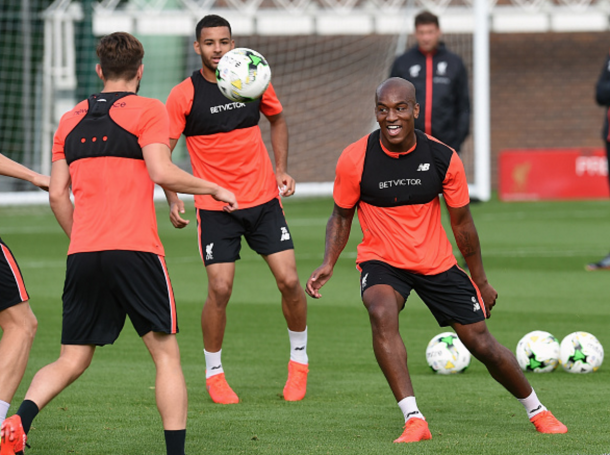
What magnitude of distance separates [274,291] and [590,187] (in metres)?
13.8

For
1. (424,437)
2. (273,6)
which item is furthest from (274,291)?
(273,6)

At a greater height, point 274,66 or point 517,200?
point 274,66

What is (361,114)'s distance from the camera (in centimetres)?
2303

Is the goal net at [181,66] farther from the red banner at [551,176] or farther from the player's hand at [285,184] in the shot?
the player's hand at [285,184]

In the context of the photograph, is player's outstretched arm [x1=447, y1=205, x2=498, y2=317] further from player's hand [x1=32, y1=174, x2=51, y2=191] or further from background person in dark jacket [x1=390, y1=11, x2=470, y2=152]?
background person in dark jacket [x1=390, y1=11, x2=470, y2=152]

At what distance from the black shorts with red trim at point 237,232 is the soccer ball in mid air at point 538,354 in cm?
170

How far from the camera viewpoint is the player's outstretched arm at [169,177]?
444 centimetres

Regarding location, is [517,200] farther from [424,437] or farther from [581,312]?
[424,437]

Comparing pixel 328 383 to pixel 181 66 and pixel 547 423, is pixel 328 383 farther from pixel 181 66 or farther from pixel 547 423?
pixel 181 66

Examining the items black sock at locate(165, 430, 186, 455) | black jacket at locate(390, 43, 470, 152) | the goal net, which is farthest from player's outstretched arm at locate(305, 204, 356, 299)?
the goal net

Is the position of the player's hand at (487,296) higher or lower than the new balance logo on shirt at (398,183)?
lower

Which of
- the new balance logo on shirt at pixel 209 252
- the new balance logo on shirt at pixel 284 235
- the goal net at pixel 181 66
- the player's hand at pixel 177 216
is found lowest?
the new balance logo on shirt at pixel 209 252

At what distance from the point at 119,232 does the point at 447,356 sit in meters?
3.05

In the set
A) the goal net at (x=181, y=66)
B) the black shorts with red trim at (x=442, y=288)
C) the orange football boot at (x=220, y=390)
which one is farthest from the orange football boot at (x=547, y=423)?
the goal net at (x=181, y=66)
